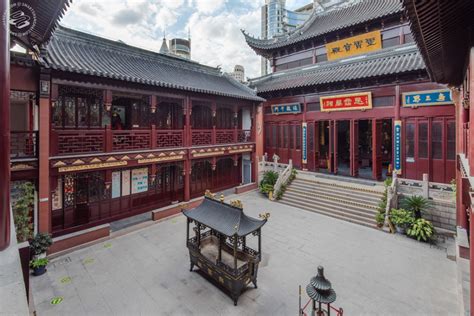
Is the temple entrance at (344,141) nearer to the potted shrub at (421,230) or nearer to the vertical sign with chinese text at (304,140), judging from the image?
the vertical sign with chinese text at (304,140)

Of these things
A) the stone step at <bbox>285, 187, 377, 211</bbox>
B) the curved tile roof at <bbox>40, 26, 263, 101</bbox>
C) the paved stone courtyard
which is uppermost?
the curved tile roof at <bbox>40, 26, 263, 101</bbox>

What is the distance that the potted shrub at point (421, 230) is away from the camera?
8719mm

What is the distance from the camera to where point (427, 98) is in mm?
11094

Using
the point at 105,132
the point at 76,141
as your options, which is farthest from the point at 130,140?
the point at 76,141

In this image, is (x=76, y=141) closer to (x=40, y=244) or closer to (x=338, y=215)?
(x=40, y=244)

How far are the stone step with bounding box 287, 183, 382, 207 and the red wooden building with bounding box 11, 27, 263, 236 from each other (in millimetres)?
4029

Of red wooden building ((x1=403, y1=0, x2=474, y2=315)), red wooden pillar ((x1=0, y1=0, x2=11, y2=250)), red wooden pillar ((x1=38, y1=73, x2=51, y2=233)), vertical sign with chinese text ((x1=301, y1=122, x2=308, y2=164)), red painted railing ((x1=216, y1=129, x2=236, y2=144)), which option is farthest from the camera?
vertical sign with chinese text ((x1=301, y1=122, x2=308, y2=164))

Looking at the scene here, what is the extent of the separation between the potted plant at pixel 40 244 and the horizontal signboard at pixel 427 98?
15.6 metres

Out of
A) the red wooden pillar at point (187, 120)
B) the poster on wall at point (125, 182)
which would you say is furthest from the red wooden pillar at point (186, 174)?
the poster on wall at point (125, 182)

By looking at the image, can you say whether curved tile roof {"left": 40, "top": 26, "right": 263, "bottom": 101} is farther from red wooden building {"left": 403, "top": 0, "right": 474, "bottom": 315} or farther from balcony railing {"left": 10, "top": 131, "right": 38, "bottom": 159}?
red wooden building {"left": 403, "top": 0, "right": 474, "bottom": 315}

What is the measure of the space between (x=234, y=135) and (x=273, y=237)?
24.3ft

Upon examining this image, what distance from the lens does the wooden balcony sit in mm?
8531

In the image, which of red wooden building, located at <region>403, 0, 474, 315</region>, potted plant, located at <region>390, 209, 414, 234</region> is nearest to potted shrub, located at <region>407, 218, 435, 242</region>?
potted plant, located at <region>390, 209, 414, 234</region>

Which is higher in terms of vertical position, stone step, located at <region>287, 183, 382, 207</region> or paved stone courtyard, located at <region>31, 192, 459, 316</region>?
stone step, located at <region>287, 183, 382, 207</region>
